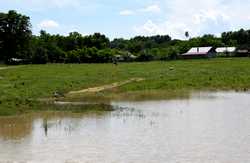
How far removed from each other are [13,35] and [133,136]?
87842 mm

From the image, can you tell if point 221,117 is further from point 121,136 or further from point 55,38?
A: point 55,38

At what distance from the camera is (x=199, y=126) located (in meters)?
22.4

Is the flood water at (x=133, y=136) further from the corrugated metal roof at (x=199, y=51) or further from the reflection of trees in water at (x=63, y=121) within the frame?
the corrugated metal roof at (x=199, y=51)

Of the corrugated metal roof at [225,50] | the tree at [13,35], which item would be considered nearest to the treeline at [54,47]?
the tree at [13,35]

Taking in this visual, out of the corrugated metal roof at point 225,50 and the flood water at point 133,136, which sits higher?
the corrugated metal roof at point 225,50

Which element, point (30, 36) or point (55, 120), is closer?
point (55, 120)

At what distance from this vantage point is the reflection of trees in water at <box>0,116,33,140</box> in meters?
20.8

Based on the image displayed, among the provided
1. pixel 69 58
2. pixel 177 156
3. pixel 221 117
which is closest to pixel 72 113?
pixel 221 117

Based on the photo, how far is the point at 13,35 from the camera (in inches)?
4126

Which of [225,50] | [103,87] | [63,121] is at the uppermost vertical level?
[225,50]

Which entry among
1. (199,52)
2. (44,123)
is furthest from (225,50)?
(44,123)

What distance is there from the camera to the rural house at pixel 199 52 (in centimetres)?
13015

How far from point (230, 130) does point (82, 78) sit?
28474mm

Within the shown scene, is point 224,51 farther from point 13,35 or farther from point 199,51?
point 13,35
